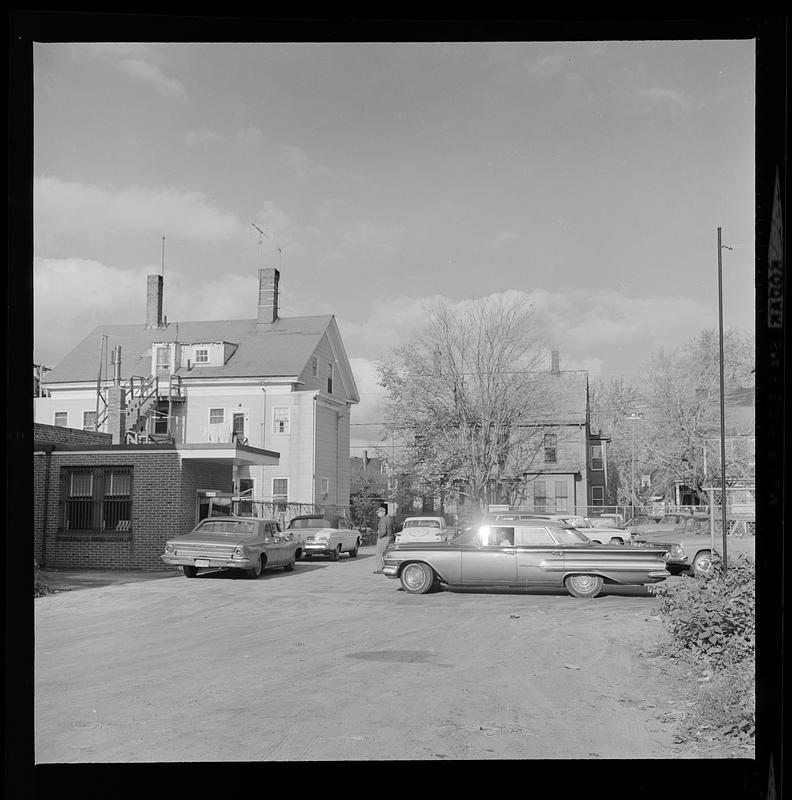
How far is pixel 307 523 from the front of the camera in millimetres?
16922

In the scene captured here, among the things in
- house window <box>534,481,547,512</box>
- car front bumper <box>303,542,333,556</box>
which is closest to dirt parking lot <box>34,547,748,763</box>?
car front bumper <box>303,542,333,556</box>

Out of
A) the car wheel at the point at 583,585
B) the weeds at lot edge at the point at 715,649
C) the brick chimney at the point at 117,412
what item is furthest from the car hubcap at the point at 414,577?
the brick chimney at the point at 117,412

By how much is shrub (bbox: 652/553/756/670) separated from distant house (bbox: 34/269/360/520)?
445 inches

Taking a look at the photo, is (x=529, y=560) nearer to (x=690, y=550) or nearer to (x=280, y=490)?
(x=690, y=550)

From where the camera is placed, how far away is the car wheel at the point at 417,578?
10852 millimetres

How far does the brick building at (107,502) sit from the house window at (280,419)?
3449 millimetres

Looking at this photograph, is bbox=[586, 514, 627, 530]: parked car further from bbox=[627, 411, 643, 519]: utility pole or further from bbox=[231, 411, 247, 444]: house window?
bbox=[231, 411, 247, 444]: house window

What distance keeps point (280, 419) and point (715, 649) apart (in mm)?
13123

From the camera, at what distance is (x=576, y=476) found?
20578mm
